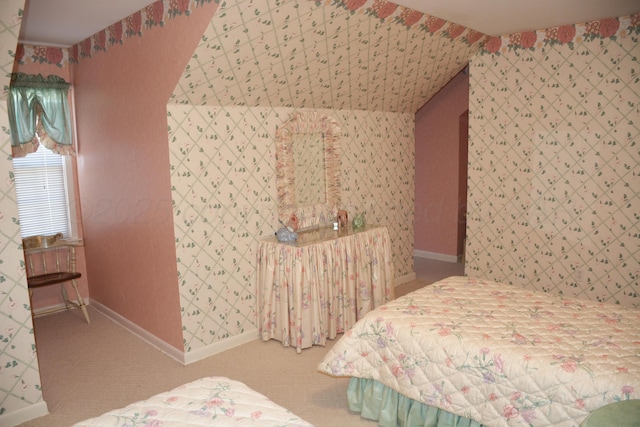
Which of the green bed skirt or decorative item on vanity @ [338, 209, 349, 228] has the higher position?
decorative item on vanity @ [338, 209, 349, 228]

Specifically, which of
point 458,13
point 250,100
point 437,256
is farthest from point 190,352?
point 437,256

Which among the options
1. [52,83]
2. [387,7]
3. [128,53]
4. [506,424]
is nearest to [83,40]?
[52,83]

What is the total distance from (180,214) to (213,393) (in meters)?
1.79

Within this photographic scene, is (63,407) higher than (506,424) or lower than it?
lower

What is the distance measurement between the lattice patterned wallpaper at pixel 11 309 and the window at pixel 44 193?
2075mm

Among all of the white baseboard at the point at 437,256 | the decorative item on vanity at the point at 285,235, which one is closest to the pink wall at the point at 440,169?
the white baseboard at the point at 437,256

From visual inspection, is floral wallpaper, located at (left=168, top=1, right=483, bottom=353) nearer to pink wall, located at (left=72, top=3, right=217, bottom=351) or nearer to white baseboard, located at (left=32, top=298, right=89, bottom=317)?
pink wall, located at (left=72, top=3, right=217, bottom=351)

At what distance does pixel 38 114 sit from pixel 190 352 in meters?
2.78

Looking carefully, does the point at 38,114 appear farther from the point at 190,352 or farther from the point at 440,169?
the point at 440,169

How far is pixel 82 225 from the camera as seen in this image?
198 inches

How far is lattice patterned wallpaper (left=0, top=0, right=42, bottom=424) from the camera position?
278 cm

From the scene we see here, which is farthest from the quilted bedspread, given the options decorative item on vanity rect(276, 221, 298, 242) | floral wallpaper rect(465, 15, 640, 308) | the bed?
floral wallpaper rect(465, 15, 640, 308)

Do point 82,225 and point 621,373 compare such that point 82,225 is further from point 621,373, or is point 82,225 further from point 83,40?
point 621,373

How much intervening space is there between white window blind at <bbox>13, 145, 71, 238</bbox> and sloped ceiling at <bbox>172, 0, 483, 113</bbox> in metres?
2.18
